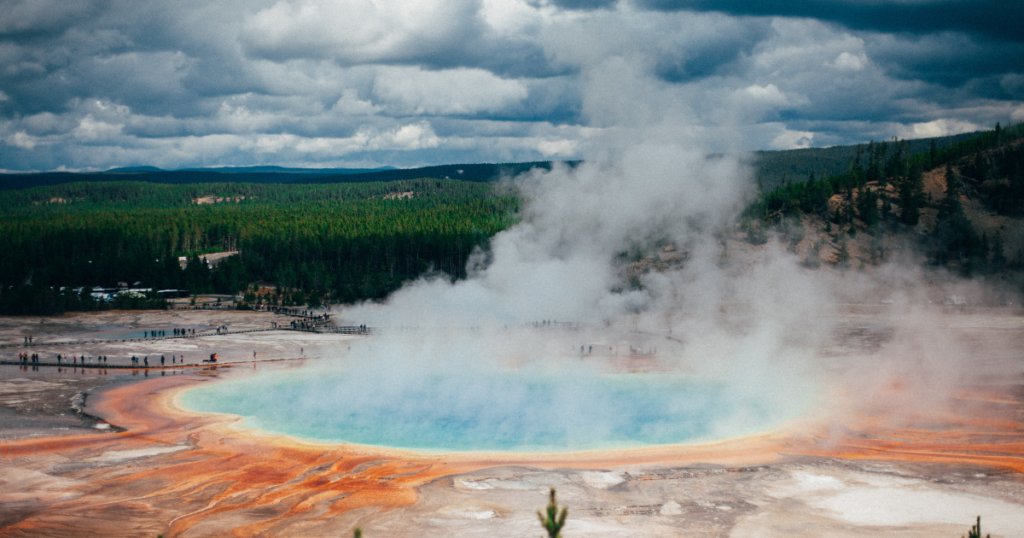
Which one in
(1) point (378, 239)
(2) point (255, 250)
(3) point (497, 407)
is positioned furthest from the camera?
(2) point (255, 250)

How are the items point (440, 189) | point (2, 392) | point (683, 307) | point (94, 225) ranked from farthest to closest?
point (440, 189)
point (94, 225)
point (683, 307)
point (2, 392)

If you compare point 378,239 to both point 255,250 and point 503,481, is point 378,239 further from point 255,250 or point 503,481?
point 503,481

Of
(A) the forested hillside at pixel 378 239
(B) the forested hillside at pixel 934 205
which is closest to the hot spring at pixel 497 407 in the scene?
(A) the forested hillside at pixel 378 239

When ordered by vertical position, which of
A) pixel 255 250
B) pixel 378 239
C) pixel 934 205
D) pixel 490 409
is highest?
pixel 934 205

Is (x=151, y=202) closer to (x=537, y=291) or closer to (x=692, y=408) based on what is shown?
(x=537, y=291)

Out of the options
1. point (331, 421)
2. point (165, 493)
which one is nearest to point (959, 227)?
point (331, 421)

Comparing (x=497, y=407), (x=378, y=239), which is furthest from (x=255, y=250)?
(x=497, y=407)

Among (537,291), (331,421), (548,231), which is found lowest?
(331,421)
